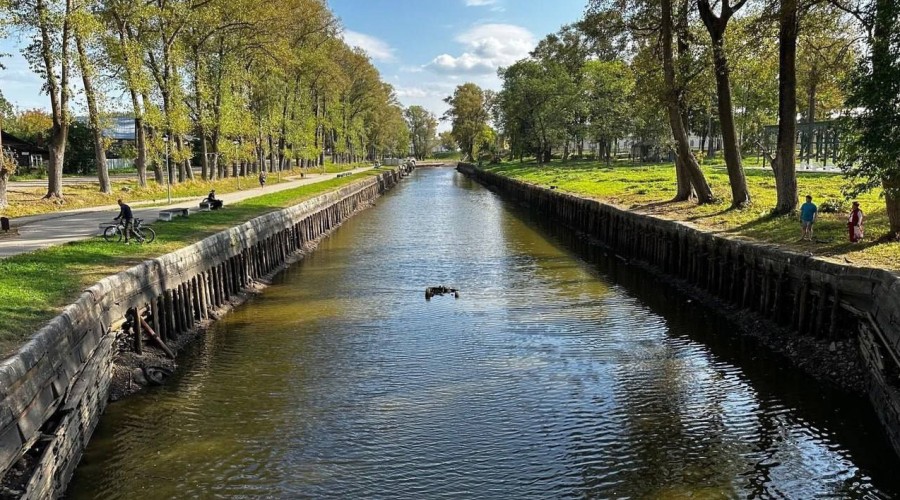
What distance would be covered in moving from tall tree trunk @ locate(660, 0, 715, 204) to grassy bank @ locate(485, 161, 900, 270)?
1.01 m

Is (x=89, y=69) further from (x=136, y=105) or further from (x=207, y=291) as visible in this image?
(x=207, y=291)

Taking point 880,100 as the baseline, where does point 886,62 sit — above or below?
above

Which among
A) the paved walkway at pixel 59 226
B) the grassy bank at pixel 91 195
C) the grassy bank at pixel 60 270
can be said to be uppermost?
the grassy bank at pixel 91 195

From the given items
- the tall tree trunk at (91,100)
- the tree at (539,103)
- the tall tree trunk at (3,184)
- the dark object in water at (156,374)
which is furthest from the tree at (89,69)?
the tree at (539,103)

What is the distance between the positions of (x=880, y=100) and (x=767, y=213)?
487 inches

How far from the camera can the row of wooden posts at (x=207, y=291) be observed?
719 inches

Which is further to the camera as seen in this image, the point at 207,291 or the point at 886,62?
the point at 207,291

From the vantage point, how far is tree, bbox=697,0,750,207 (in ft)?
100

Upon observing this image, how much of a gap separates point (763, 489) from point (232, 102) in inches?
2187

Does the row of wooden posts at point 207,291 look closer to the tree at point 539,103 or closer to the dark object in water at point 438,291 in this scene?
the dark object in water at point 438,291

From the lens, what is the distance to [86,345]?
14.1 meters

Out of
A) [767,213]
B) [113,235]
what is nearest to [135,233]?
[113,235]

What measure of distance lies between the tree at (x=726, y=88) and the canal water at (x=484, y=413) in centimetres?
921

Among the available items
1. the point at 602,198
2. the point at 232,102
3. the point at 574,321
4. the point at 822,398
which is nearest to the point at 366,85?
the point at 232,102
